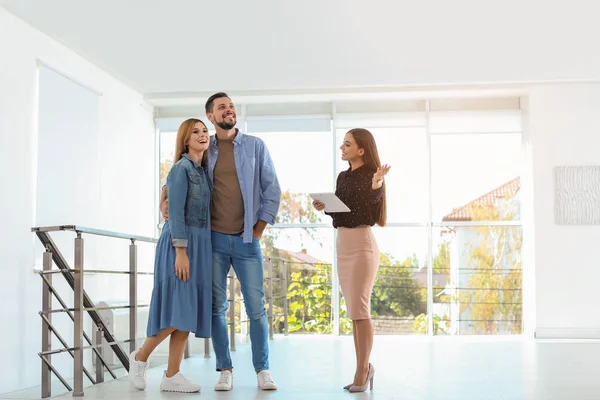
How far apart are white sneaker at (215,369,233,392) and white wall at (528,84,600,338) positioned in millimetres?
5263

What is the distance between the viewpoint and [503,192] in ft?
29.4

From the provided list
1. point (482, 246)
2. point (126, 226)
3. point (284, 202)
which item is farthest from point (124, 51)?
point (482, 246)

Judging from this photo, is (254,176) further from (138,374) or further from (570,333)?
(570,333)

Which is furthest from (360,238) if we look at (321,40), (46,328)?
(321,40)

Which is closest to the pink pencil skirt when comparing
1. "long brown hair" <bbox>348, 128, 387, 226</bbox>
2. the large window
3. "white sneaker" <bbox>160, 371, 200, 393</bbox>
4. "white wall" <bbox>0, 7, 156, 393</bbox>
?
"long brown hair" <bbox>348, 128, 387, 226</bbox>

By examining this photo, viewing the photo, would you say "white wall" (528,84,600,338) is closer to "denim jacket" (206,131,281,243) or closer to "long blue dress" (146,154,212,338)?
→ "denim jacket" (206,131,281,243)

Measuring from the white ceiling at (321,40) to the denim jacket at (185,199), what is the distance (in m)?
2.38

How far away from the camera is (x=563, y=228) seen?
8.45 metres

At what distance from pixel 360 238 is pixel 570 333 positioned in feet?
17.2

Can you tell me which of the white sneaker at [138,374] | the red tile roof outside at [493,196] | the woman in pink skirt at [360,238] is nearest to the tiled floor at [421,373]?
the white sneaker at [138,374]

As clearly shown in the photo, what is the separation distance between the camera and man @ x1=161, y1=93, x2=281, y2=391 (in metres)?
3.79

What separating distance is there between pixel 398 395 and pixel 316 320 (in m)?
5.41

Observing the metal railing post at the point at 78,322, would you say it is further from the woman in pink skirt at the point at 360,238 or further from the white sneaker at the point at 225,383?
the woman in pink skirt at the point at 360,238

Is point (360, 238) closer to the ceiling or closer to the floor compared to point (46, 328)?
closer to the ceiling
